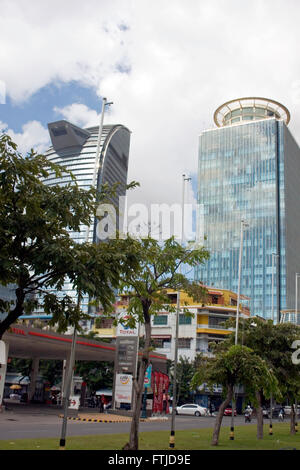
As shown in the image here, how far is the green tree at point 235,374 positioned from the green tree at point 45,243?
35.3 feet

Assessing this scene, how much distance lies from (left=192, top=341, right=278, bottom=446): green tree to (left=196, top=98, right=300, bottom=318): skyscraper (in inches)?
3772

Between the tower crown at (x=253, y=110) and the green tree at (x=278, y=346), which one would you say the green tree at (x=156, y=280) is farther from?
the tower crown at (x=253, y=110)

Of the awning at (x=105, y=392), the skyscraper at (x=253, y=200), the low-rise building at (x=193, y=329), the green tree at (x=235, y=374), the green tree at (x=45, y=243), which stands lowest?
the awning at (x=105, y=392)

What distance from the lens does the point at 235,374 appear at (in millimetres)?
20844

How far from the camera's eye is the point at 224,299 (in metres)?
80.2

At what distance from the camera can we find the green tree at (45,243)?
1020 cm

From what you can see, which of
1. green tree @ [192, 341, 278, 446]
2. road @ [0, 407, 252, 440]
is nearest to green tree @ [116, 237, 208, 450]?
green tree @ [192, 341, 278, 446]

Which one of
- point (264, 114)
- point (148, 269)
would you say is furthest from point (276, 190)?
point (148, 269)

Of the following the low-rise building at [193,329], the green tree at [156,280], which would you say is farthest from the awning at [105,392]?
the green tree at [156,280]

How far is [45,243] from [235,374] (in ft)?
43.0

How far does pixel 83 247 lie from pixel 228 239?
375 feet

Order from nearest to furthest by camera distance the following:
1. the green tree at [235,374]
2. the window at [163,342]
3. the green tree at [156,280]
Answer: the green tree at [156,280] < the green tree at [235,374] < the window at [163,342]
